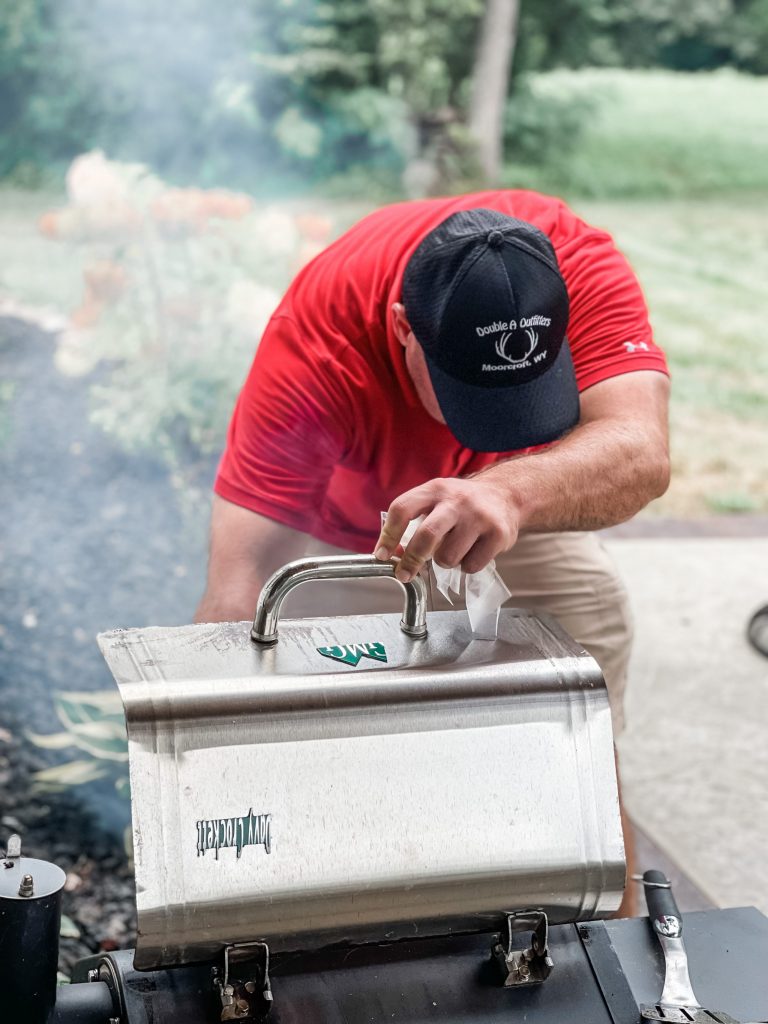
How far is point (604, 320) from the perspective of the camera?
6.89 feet

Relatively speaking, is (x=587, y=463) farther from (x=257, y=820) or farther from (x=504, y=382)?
(x=257, y=820)

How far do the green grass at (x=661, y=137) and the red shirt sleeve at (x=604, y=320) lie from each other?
252 inches

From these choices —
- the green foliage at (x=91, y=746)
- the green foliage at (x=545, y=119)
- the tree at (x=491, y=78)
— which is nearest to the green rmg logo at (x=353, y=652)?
the green foliage at (x=91, y=746)

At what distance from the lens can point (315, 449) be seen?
2.16m

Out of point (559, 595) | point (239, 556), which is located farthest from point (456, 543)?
point (559, 595)

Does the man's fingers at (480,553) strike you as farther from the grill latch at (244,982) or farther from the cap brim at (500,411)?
the grill latch at (244,982)

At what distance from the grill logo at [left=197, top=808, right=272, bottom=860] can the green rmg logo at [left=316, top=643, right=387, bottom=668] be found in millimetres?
207

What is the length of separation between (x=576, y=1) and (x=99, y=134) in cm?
470

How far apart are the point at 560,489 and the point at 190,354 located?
2.15 meters

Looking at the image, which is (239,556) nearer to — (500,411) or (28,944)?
(500,411)

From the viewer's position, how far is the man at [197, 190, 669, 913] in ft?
5.84

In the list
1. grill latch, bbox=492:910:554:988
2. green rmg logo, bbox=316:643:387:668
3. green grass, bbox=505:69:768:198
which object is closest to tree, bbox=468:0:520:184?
green grass, bbox=505:69:768:198

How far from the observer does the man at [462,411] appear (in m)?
1.78

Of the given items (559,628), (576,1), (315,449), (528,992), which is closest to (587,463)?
Result: (559,628)
